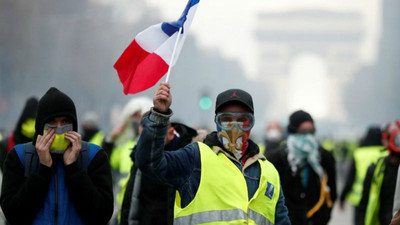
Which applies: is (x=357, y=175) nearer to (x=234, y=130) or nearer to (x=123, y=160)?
(x=123, y=160)

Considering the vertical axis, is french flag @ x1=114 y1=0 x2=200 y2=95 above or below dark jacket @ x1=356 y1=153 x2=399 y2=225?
above

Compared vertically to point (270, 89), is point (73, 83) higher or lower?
lower

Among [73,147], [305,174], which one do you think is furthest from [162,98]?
[305,174]

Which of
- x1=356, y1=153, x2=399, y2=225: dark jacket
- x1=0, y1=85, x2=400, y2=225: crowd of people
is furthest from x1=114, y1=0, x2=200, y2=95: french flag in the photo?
x1=356, y1=153, x2=399, y2=225: dark jacket

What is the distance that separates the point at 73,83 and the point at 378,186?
1268 inches

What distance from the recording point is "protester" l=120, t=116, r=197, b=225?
6215mm

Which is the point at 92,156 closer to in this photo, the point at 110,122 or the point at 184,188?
the point at 184,188

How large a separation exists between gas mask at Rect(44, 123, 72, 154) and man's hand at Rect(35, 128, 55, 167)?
0.09ft

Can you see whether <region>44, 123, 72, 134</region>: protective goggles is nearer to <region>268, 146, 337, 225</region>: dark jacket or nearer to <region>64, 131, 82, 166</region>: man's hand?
<region>64, 131, 82, 166</region>: man's hand

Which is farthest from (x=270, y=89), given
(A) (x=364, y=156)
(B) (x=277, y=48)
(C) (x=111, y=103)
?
(A) (x=364, y=156)

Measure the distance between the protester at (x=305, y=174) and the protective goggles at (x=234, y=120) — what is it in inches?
109

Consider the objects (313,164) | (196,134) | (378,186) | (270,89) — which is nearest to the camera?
(196,134)

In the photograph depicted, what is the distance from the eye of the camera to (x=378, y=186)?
23.7 feet

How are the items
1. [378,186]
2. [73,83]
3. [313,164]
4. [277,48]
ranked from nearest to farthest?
[378,186]
[313,164]
[73,83]
[277,48]
